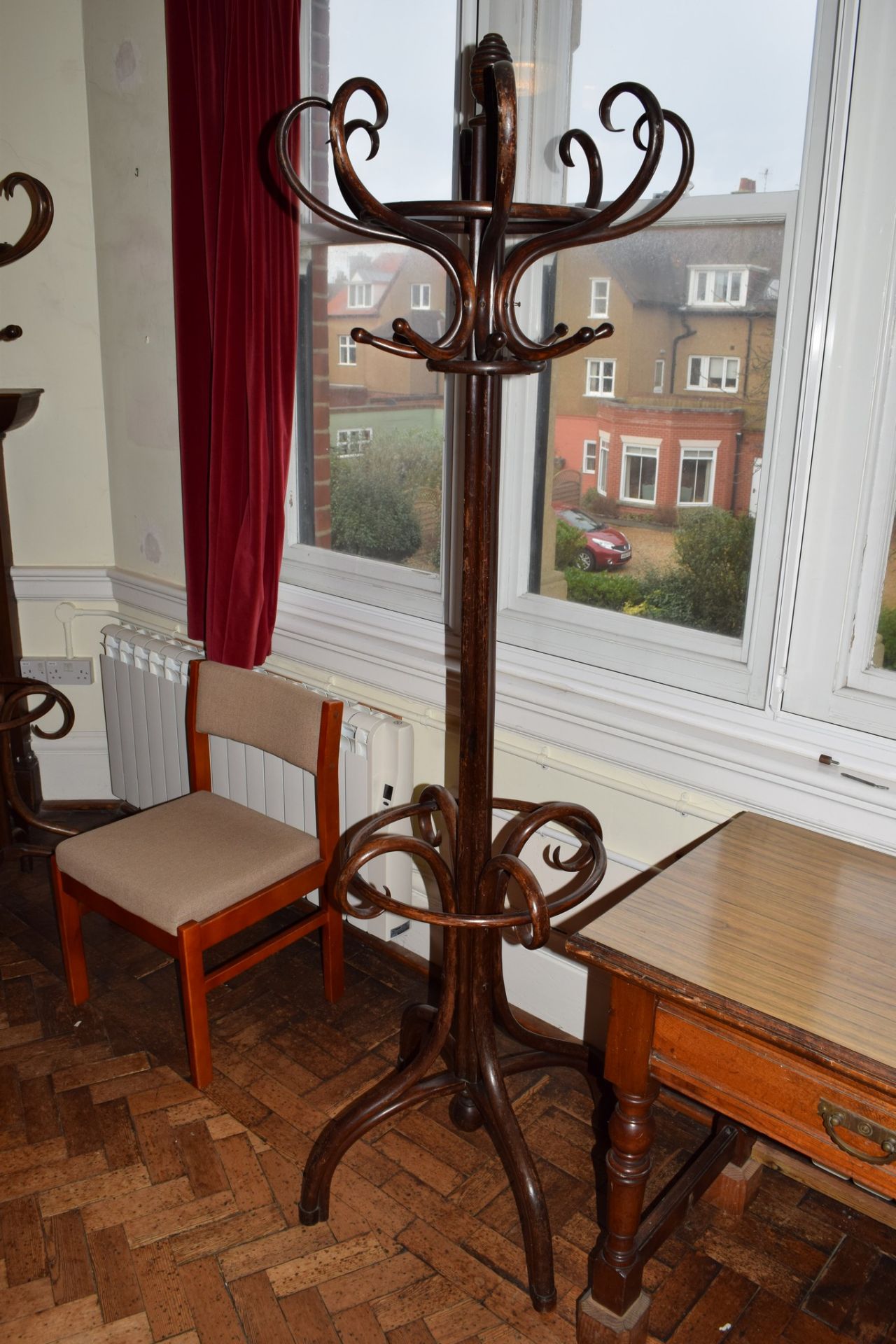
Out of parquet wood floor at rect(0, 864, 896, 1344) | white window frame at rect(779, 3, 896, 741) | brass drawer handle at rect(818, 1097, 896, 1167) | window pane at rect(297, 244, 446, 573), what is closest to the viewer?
brass drawer handle at rect(818, 1097, 896, 1167)

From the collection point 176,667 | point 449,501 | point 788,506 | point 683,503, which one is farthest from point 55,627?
A: point 788,506

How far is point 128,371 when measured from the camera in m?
3.12

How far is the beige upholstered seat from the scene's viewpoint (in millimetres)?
2225

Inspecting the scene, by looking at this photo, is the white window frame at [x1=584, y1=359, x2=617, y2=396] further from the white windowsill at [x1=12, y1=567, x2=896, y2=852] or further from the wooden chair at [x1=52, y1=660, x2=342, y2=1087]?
the wooden chair at [x1=52, y1=660, x2=342, y2=1087]

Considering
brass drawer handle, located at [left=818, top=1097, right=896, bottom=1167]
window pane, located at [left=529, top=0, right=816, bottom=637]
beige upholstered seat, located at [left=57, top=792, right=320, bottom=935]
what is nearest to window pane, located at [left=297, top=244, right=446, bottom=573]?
window pane, located at [left=529, top=0, right=816, bottom=637]

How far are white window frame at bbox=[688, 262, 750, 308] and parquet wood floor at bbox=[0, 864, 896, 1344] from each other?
1648 millimetres

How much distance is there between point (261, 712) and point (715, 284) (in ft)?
4.52

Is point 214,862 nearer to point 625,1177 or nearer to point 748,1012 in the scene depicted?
point 625,1177

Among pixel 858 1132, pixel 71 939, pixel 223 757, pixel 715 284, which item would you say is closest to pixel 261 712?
pixel 223 757

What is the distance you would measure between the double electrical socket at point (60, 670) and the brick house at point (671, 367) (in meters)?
1.91

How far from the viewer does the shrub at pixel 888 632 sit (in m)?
1.81

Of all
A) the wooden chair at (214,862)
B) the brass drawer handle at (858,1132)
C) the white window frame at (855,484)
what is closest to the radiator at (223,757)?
the wooden chair at (214,862)

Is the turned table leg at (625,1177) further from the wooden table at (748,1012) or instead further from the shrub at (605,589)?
the shrub at (605,589)

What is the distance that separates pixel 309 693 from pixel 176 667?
2.18ft
